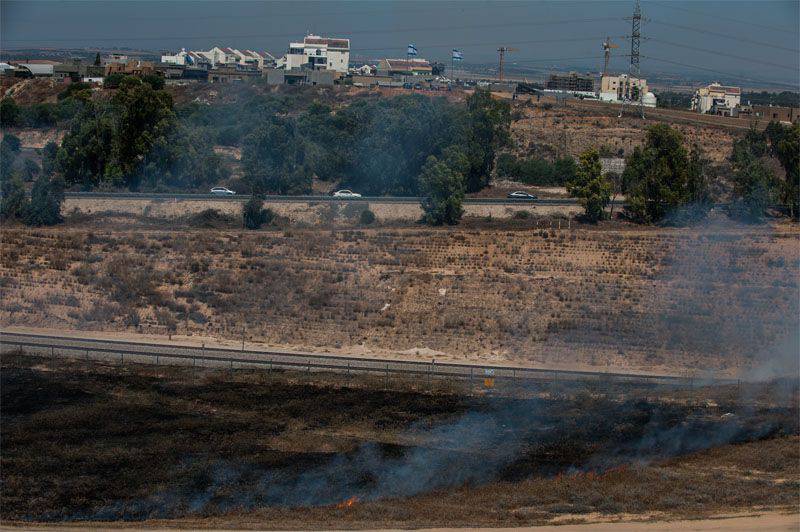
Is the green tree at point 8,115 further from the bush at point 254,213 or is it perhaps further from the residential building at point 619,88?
the residential building at point 619,88

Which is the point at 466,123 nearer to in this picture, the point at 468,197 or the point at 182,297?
the point at 468,197

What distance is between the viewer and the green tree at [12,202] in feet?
149

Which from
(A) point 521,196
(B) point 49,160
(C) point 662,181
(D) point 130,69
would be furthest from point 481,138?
(D) point 130,69

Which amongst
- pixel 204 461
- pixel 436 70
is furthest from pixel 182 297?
pixel 436 70

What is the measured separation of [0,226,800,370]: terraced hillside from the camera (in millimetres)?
35531

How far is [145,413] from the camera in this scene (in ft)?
91.1

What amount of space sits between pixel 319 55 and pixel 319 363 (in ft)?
222

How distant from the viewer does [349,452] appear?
25234 mm

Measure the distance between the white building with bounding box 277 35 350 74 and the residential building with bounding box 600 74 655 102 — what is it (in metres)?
24.6

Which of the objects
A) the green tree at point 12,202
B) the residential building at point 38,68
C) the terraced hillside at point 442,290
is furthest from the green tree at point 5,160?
the residential building at point 38,68

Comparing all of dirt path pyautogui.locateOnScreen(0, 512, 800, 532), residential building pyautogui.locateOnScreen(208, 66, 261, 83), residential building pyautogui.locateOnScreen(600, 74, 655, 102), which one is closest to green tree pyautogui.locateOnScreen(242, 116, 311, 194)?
dirt path pyautogui.locateOnScreen(0, 512, 800, 532)

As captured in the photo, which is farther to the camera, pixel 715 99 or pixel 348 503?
pixel 715 99

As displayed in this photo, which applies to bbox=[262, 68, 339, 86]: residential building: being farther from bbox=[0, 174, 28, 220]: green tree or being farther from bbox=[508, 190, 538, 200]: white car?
bbox=[0, 174, 28, 220]: green tree

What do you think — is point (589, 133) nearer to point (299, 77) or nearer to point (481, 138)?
point (481, 138)
